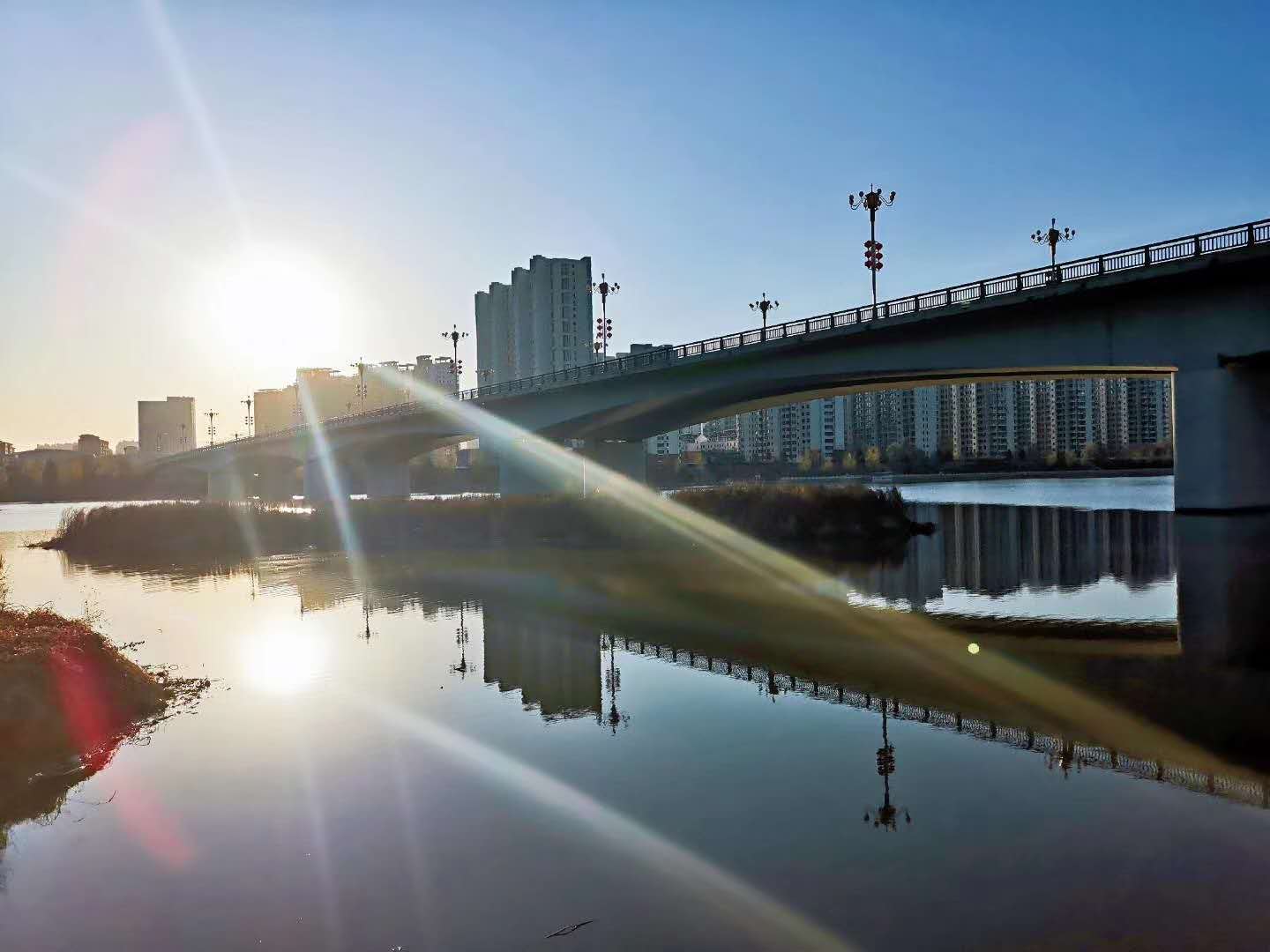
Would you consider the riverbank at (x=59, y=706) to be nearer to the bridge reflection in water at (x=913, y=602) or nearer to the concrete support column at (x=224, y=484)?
the bridge reflection in water at (x=913, y=602)

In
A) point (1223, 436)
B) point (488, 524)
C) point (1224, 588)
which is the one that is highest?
point (1223, 436)

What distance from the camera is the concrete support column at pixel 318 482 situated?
102875 millimetres

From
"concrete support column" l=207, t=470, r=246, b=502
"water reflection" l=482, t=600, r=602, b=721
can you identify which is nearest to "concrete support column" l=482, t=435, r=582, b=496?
"water reflection" l=482, t=600, r=602, b=721

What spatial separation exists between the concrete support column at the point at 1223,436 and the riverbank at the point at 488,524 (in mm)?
12523

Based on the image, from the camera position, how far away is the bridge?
39781mm

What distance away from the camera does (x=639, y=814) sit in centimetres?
1034

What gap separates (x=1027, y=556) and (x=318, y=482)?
8453cm

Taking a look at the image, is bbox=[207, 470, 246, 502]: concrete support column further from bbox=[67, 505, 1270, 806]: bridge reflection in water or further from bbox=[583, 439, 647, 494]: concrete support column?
bbox=[67, 505, 1270, 806]: bridge reflection in water

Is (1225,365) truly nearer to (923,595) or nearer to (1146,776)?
(923,595)

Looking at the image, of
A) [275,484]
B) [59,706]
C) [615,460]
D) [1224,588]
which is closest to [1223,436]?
[1224,588]

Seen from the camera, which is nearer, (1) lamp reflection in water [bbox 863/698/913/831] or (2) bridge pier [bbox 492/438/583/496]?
(1) lamp reflection in water [bbox 863/698/913/831]

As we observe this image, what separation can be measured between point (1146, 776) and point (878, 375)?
1758 inches

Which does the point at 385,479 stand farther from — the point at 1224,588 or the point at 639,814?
the point at 639,814

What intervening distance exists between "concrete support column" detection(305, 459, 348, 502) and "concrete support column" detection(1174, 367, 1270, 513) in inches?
3284
